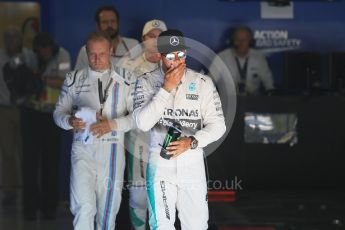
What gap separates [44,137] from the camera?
348 inches

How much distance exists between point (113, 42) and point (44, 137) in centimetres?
165

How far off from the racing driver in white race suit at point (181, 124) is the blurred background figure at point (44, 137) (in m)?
3.18

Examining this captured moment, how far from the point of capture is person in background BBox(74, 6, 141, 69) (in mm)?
7516

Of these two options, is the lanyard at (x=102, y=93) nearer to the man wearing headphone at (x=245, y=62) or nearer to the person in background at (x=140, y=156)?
the person in background at (x=140, y=156)

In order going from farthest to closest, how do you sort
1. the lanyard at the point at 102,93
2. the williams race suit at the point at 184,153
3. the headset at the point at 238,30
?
the headset at the point at 238,30
the lanyard at the point at 102,93
the williams race suit at the point at 184,153

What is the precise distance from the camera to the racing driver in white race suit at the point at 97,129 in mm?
6562

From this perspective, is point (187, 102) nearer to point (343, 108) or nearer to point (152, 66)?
point (152, 66)

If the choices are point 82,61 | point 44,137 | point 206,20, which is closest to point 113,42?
point 82,61

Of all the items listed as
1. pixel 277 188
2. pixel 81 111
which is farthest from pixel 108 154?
pixel 277 188

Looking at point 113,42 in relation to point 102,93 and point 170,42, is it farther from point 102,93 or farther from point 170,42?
point 170,42

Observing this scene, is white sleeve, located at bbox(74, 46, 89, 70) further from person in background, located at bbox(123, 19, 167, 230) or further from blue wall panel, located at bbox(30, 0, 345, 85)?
blue wall panel, located at bbox(30, 0, 345, 85)

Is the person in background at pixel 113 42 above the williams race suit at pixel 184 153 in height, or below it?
above

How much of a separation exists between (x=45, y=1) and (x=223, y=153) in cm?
258

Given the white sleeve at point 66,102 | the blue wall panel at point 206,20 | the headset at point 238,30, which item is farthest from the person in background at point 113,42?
the headset at point 238,30
